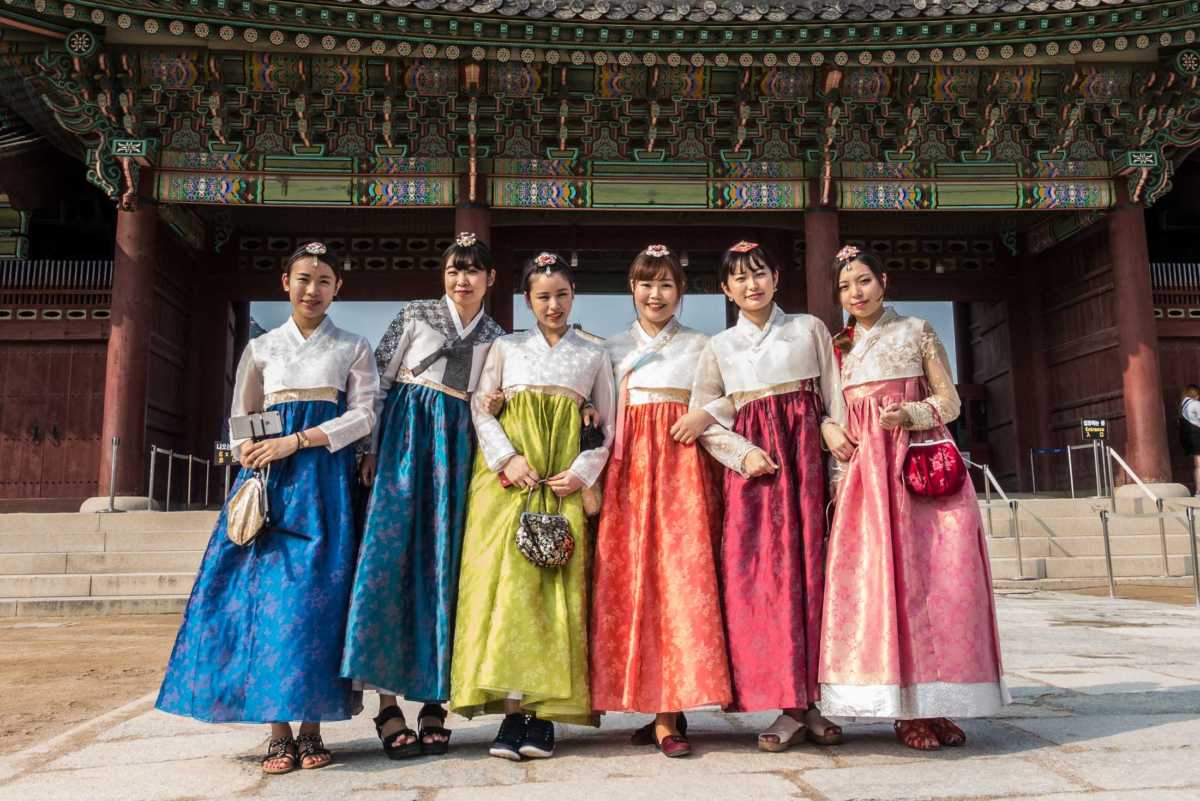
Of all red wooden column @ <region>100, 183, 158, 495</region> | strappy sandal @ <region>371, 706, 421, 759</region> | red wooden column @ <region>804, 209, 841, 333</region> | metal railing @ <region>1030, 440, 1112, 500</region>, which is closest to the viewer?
strappy sandal @ <region>371, 706, 421, 759</region>

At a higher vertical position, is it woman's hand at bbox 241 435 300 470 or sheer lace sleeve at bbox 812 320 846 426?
sheer lace sleeve at bbox 812 320 846 426

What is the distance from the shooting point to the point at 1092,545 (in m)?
8.83

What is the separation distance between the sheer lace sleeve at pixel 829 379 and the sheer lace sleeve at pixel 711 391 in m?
0.33

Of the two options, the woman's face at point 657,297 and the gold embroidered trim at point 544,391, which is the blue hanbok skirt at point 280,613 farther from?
the woman's face at point 657,297

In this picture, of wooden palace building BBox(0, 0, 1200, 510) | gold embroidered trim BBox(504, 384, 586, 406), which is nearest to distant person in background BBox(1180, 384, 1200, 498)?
wooden palace building BBox(0, 0, 1200, 510)

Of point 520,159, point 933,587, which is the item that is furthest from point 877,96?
point 933,587

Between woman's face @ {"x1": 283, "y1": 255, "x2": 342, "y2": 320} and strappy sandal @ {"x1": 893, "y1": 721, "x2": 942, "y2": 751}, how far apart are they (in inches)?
88.7

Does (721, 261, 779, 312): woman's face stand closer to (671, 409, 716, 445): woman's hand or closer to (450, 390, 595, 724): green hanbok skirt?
(671, 409, 716, 445): woman's hand

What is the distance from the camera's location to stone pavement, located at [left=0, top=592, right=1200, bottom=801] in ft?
7.21

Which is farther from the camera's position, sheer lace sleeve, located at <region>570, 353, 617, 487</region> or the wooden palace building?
the wooden palace building

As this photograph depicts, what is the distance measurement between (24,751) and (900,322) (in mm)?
3226

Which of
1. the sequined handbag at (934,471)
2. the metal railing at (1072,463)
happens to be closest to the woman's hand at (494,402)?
the sequined handbag at (934,471)

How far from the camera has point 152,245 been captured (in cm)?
1019

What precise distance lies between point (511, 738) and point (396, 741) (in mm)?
357
